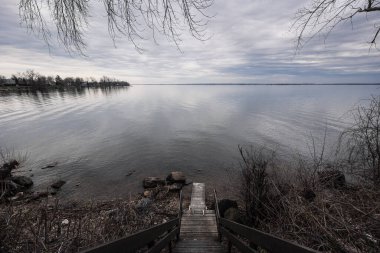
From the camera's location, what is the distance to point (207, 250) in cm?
588

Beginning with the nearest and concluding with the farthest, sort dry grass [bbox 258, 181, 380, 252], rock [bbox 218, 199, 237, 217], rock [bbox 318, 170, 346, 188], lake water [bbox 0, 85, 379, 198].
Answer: dry grass [bbox 258, 181, 380, 252]
rock [bbox 318, 170, 346, 188]
rock [bbox 218, 199, 237, 217]
lake water [bbox 0, 85, 379, 198]

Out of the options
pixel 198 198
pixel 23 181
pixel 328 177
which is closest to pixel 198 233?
pixel 198 198

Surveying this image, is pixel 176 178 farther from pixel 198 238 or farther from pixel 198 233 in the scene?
pixel 198 238

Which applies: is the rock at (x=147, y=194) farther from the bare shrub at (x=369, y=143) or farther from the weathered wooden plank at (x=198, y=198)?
the bare shrub at (x=369, y=143)

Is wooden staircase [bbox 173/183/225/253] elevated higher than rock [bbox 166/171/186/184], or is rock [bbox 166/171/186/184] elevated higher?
wooden staircase [bbox 173/183/225/253]

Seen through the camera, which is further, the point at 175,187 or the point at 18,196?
the point at 175,187

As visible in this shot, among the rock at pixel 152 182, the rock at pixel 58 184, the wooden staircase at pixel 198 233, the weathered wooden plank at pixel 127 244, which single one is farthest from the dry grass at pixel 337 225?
the rock at pixel 58 184

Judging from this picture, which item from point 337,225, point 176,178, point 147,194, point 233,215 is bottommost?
point 147,194

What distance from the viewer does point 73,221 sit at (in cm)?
1175

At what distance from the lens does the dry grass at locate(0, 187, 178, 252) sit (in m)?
3.71

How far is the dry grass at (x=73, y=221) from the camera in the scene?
12.2 ft

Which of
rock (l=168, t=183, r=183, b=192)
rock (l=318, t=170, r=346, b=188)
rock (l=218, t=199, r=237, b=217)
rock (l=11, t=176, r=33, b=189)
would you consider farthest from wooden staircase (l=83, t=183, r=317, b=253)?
rock (l=11, t=176, r=33, b=189)

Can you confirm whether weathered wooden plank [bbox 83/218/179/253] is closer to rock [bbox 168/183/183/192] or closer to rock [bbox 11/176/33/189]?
rock [bbox 168/183/183/192]

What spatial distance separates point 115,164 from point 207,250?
1764 cm
